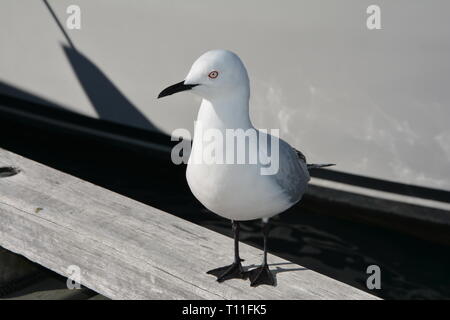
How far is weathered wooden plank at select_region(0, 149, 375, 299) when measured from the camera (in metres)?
2.71

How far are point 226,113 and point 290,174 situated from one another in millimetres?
460

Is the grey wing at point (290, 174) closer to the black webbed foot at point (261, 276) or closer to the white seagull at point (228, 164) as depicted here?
the white seagull at point (228, 164)

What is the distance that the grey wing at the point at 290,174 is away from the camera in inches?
107

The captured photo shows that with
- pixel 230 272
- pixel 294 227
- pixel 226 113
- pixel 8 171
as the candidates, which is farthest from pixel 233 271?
pixel 294 227

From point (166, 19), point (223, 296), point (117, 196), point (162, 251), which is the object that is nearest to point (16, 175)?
point (117, 196)

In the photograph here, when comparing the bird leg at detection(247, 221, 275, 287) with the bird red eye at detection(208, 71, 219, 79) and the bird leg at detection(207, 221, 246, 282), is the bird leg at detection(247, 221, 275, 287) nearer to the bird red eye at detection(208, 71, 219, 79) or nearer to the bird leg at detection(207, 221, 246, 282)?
the bird leg at detection(207, 221, 246, 282)

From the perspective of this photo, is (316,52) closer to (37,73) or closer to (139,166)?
(139,166)

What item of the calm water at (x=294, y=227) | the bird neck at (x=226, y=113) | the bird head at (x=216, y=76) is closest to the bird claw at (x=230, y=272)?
the bird neck at (x=226, y=113)

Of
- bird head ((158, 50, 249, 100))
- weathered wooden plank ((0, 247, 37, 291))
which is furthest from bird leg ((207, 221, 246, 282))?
weathered wooden plank ((0, 247, 37, 291))

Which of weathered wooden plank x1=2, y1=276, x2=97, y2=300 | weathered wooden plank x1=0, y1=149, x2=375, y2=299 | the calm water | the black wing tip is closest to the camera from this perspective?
weathered wooden plank x1=0, y1=149, x2=375, y2=299

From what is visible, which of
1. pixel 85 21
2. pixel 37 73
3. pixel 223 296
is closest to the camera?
pixel 223 296

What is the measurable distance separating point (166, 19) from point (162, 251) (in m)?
2.84

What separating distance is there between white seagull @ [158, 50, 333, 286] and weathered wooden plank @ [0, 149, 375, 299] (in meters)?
0.14

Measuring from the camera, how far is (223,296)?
8.75 feet
